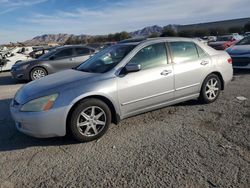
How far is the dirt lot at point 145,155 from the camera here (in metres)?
3.10

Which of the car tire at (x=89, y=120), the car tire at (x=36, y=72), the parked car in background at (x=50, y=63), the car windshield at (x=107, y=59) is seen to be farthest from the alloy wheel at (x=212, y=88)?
the car tire at (x=36, y=72)

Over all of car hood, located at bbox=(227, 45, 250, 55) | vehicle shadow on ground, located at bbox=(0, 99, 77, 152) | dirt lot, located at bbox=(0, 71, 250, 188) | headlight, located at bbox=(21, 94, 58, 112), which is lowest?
dirt lot, located at bbox=(0, 71, 250, 188)

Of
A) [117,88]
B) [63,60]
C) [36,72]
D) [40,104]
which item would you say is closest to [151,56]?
[117,88]

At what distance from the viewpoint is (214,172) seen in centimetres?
314

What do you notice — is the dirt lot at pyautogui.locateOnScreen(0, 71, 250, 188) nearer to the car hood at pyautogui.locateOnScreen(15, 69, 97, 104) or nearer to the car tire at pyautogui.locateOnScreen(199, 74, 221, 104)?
the car tire at pyautogui.locateOnScreen(199, 74, 221, 104)

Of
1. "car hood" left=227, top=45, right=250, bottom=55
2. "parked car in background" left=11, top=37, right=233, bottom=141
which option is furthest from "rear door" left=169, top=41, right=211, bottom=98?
"car hood" left=227, top=45, right=250, bottom=55

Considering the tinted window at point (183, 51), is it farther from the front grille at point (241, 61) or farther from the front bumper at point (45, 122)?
the front grille at point (241, 61)

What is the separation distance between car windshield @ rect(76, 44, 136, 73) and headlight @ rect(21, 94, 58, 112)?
1063 mm

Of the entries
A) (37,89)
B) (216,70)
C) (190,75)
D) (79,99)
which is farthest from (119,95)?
(216,70)

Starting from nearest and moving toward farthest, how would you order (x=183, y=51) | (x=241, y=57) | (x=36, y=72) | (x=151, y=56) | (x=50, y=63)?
(x=151, y=56), (x=183, y=51), (x=241, y=57), (x=36, y=72), (x=50, y=63)

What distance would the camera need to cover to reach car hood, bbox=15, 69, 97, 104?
4.06m

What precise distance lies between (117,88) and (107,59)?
909 mm

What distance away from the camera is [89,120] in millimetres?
4148

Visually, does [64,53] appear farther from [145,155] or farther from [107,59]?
[145,155]
